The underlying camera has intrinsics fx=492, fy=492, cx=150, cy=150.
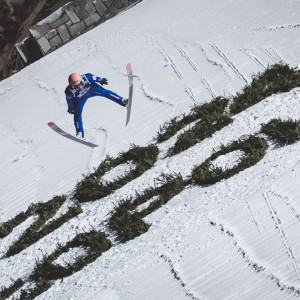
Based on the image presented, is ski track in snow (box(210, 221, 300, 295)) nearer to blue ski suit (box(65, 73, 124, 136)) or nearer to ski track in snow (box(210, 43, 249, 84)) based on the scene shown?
blue ski suit (box(65, 73, 124, 136))

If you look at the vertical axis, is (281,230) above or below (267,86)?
below

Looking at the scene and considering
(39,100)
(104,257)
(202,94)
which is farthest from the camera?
(39,100)

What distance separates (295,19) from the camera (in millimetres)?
7449

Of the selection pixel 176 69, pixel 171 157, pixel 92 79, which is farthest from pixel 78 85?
pixel 176 69

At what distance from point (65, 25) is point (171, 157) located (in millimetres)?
6593

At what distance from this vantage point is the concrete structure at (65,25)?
10.9 m

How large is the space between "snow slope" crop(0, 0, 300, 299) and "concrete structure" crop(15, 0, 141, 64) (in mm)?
405

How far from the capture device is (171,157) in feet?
18.4

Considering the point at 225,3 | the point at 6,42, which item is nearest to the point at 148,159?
the point at 225,3

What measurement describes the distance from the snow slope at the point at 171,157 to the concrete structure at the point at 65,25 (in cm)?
41

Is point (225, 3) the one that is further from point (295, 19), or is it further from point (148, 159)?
point (148, 159)

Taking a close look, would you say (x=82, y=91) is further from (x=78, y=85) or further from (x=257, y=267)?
(x=257, y=267)

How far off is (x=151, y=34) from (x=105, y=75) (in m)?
1.59

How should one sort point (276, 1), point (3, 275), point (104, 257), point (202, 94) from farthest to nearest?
point (276, 1) → point (202, 94) → point (3, 275) → point (104, 257)
